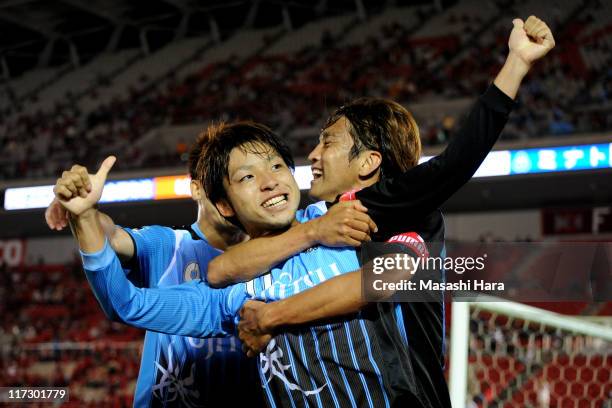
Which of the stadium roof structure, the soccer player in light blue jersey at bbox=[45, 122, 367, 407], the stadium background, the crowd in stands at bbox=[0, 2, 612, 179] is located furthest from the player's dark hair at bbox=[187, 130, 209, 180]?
the stadium roof structure

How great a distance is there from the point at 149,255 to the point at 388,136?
3.27 ft

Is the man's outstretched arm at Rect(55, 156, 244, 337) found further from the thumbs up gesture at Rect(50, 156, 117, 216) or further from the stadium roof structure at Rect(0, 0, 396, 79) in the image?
the stadium roof structure at Rect(0, 0, 396, 79)

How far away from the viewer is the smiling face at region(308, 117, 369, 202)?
2387 millimetres

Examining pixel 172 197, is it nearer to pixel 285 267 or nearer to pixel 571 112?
pixel 571 112

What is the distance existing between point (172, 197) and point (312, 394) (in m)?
15.7

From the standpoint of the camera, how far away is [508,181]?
15461 millimetres

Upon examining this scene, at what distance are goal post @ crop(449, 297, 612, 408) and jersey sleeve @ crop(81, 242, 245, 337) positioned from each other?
0.79m

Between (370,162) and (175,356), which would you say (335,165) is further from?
(175,356)

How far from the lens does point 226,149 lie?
2.43 meters

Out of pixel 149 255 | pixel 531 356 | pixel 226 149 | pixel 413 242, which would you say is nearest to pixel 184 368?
pixel 149 255

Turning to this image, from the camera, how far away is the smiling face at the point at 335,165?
239 centimetres

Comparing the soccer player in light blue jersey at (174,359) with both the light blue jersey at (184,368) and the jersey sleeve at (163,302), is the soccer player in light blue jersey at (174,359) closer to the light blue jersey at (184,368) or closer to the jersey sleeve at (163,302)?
the light blue jersey at (184,368)

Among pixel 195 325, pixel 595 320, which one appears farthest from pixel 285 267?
pixel 595 320

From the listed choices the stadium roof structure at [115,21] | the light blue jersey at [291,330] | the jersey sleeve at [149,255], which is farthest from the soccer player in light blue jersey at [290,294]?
the stadium roof structure at [115,21]
